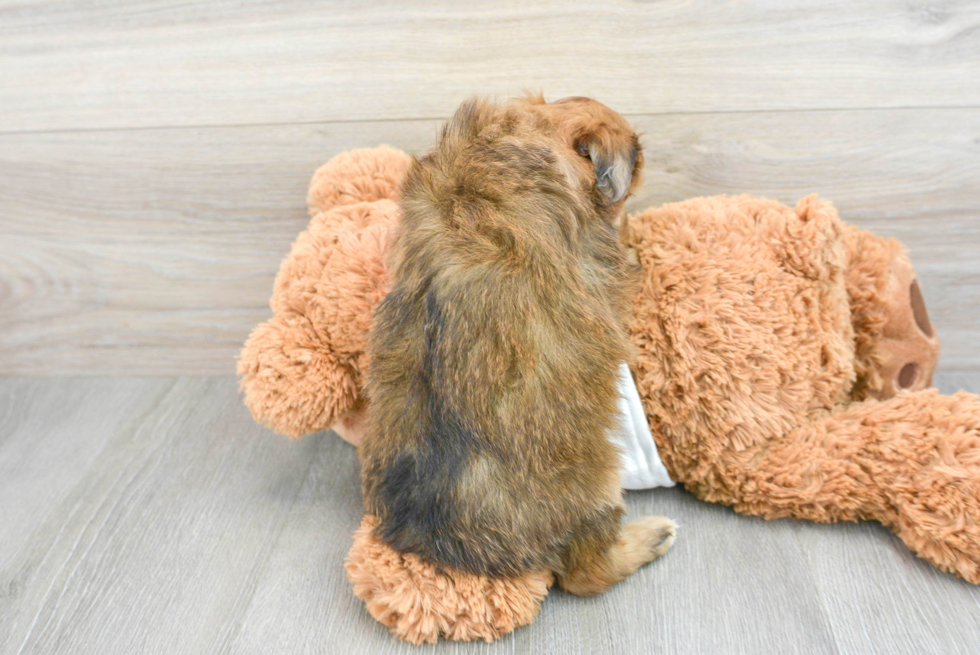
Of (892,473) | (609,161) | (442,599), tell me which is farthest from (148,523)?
(892,473)

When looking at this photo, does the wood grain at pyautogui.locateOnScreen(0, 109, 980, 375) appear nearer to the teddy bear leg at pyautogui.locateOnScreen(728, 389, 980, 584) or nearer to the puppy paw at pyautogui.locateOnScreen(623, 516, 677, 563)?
the teddy bear leg at pyautogui.locateOnScreen(728, 389, 980, 584)

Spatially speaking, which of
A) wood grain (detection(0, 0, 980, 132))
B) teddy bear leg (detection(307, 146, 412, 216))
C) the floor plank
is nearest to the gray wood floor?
the floor plank

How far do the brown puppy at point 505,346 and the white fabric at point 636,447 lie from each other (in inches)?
5.2

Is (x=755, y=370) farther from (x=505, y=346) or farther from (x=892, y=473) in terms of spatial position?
(x=505, y=346)

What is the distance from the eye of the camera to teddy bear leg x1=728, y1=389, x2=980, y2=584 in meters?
0.96

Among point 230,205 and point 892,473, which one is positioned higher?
point 230,205

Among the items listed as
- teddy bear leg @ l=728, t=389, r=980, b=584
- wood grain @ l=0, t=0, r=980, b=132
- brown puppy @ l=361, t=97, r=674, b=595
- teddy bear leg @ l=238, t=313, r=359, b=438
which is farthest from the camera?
wood grain @ l=0, t=0, r=980, b=132

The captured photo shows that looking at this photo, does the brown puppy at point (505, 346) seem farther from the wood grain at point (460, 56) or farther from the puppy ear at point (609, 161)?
the wood grain at point (460, 56)

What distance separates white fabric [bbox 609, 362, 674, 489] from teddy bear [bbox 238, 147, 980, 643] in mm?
21

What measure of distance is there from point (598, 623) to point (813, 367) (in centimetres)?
48

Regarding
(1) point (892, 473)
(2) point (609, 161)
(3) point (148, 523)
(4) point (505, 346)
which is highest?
(2) point (609, 161)

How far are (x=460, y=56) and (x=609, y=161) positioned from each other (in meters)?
0.50

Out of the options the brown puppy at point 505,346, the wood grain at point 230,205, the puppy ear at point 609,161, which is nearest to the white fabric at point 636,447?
the brown puppy at point 505,346

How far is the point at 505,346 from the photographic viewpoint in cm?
85
